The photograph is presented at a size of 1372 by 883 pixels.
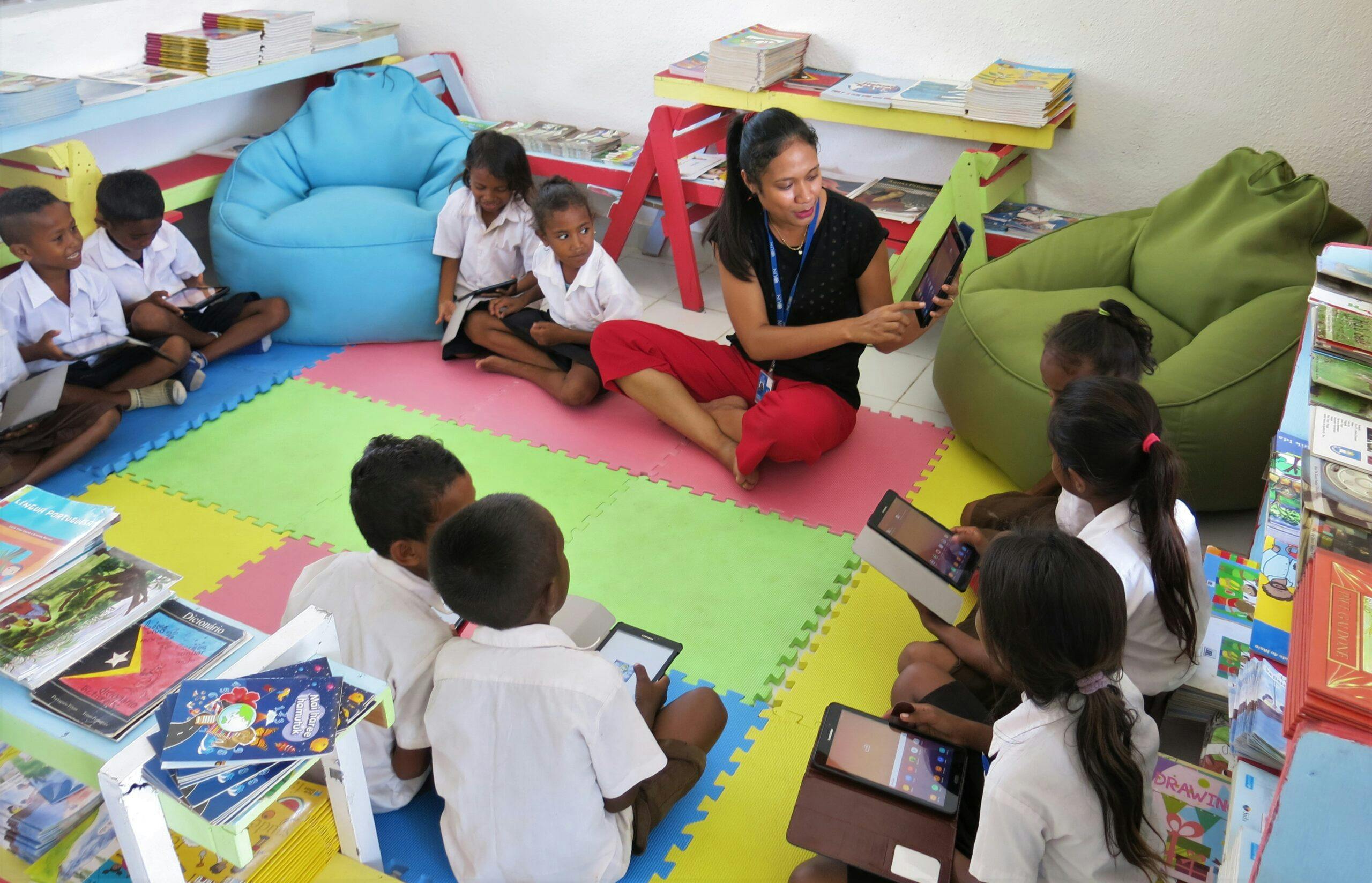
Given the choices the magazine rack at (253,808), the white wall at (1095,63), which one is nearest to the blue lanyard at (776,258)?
the white wall at (1095,63)

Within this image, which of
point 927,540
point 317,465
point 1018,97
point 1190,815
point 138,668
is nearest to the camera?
point 138,668

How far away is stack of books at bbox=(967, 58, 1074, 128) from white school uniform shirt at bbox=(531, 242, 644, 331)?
1.20 metres

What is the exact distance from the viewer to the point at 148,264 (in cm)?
312

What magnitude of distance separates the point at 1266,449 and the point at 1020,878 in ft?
5.00

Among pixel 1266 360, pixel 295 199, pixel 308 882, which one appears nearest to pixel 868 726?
pixel 308 882

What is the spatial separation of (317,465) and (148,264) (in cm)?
98

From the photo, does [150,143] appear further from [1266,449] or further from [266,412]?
[1266,449]

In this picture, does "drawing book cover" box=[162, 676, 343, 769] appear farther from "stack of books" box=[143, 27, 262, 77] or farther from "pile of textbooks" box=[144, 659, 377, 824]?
"stack of books" box=[143, 27, 262, 77]

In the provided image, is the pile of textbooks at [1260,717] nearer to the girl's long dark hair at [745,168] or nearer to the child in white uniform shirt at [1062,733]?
the child in white uniform shirt at [1062,733]

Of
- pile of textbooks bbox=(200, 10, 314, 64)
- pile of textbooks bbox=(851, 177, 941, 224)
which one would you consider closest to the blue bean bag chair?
pile of textbooks bbox=(200, 10, 314, 64)

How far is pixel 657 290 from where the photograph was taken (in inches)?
149

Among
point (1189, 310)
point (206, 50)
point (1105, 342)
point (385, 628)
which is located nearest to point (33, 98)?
point (206, 50)

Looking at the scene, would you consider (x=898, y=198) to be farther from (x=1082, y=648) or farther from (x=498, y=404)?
(x=1082, y=648)

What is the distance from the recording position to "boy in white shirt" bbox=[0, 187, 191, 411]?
271 centimetres
